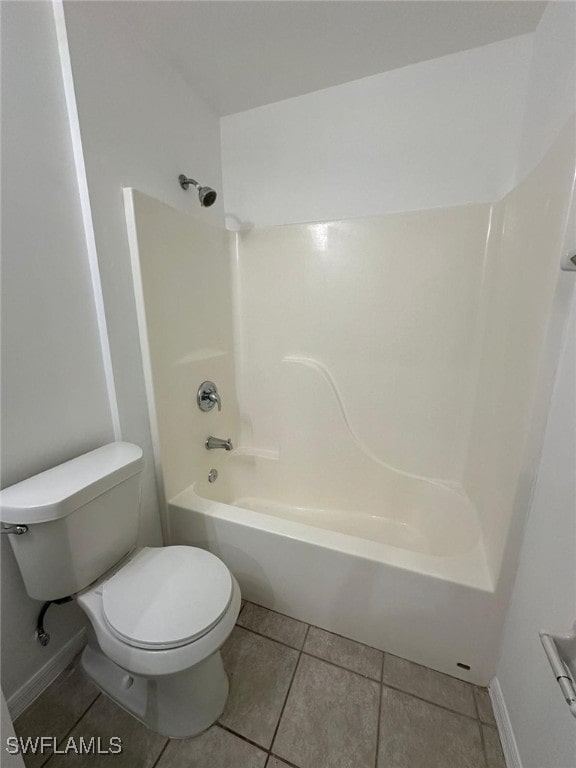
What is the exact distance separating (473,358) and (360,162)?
107cm

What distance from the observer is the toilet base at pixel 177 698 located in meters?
0.94

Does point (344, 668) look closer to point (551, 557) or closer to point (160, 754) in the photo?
point (160, 754)

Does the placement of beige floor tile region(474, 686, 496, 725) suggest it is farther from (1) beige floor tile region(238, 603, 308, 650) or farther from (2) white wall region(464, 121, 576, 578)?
(1) beige floor tile region(238, 603, 308, 650)

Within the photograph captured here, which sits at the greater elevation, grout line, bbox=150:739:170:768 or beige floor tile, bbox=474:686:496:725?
beige floor tile, bbox=474:686:496:725

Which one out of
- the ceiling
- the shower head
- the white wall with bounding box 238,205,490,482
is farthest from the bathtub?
the ceiling

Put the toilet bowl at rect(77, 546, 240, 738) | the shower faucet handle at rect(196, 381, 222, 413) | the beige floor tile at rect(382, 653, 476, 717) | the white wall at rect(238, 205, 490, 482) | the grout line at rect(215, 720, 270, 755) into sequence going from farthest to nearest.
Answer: the shower faucet handle at rect(196, 381, 222, 413) → the white wall at rect(238, 205, 490, 482) → the beige floor tile at rect(382, 653, 476, 717) → the grout line at rect(215, 720, 270, 755) → the toilet bowl at rect(77, 546, 240, 738)

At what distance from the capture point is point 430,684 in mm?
1055

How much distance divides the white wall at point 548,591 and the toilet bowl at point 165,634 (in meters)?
0.80

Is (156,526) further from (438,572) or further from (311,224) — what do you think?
(311,224)

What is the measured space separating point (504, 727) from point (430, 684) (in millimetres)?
211

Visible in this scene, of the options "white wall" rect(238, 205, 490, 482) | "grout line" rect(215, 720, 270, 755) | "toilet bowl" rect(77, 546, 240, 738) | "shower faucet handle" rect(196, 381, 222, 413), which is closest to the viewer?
"toilet bowl" rect(77, 546, 240, 738)

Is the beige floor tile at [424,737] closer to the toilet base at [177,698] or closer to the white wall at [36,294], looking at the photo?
the toilet base at [177,698]

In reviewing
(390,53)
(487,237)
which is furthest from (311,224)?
(487,237)

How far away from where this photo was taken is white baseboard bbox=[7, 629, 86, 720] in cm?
96
